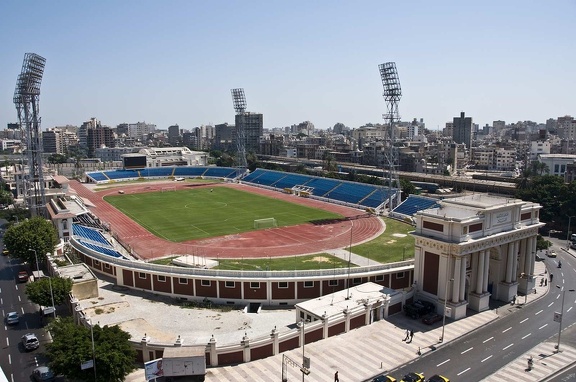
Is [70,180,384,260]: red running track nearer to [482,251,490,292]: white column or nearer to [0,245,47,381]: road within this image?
[0,245,47,381]: road

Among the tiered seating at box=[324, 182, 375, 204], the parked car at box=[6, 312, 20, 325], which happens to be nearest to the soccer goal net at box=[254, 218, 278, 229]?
the tiered seating at box=[324, 182, 375, 204]

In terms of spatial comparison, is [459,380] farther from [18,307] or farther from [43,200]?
[43,200]

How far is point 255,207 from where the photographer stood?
90750 millimetres

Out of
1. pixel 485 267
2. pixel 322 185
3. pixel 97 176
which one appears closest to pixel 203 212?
pixel 322 185

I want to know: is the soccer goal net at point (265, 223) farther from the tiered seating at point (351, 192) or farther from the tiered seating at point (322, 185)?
the tiered seating at point (322, 185)

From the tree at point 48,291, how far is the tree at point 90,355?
1095cm

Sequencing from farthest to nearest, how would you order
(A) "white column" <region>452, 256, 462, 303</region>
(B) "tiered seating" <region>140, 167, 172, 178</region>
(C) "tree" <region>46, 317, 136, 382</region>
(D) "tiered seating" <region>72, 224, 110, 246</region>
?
(B) "tiered seating" <region>140, 167, 172, 178</region> < (D) "tiered seating" <region>72, 224, 110, 246</region> < (A) "white column" <region>452, 256, 462, 303</region> < (C) "tree" <region>46, 317, 136, 382</region>

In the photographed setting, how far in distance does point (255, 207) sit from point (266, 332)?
2168 inches

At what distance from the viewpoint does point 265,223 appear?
74.4 metres

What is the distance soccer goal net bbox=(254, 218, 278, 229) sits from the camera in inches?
2879

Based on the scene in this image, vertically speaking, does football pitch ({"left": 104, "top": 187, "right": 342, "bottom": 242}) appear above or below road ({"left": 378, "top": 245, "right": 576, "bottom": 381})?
above

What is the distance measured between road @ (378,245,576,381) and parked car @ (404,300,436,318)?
4.33m

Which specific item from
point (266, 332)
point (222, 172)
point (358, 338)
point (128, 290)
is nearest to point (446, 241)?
point (358, 338)

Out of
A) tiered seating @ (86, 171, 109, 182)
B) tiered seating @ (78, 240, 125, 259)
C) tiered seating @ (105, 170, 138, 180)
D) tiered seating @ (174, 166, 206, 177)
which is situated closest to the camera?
tiered seating @ (78, 240, 125, 259)
